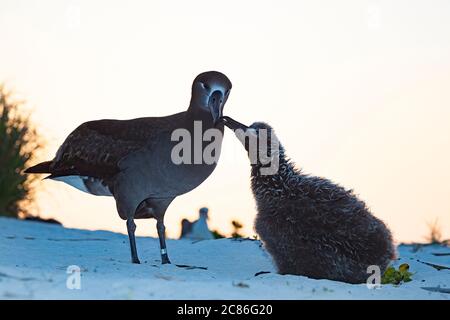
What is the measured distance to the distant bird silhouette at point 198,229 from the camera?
519 inches

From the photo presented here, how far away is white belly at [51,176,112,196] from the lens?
8.65 m

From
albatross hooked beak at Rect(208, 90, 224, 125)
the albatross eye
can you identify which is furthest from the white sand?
the albatross eye

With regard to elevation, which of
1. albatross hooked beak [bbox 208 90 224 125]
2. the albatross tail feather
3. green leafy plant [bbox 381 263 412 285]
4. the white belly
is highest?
albatross hooked beak [bbox 208 90 224 125]

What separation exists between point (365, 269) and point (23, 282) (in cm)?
338

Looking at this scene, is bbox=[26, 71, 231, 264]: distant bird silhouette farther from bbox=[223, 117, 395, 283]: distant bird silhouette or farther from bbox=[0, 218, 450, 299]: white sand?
bbox=[223, 117, 395, 283]: distant bird silhouette

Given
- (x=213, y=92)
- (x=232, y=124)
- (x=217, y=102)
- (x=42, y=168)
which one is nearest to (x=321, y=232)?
(x=232, y=124)

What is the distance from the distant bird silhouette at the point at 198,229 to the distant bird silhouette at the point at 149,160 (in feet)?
14.1

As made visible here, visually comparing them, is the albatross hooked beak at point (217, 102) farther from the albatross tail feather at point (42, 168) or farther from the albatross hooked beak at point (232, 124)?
the albatross tail feather at point (42, 168)

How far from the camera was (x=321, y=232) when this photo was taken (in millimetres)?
7895

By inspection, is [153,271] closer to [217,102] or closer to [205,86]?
[217,102]

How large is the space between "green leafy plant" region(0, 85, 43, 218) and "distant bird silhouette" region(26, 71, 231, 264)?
6433 mm

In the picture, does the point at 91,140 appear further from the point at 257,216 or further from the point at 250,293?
the point at 250,293

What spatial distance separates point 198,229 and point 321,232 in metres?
5.57
